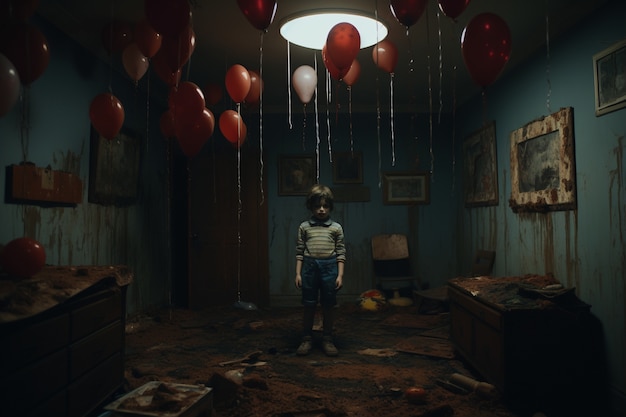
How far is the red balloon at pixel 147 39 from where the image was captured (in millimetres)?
3363

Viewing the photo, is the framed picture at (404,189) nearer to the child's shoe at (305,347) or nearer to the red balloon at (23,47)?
the child's shoe at (305,347)

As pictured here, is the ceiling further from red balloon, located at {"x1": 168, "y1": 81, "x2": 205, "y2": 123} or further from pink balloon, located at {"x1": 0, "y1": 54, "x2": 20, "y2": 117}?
pink balloon, located at {"x1": 0, "y1": 54, "x2": 20, "y2": 117}

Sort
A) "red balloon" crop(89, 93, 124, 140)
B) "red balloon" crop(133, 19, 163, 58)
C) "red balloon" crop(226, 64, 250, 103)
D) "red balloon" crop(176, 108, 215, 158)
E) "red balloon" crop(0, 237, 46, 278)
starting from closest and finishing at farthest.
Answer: "red balloon" crop(0, 237, 46, 278), "red balloon" crop(133, 19, 163, 58), "red balloon" crop(89, 93, 124, 140), "red balloon" crop(176, 108, 215, 158), "red balloon" crop(226, 64, 250, 103)

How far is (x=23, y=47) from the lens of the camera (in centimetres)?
262

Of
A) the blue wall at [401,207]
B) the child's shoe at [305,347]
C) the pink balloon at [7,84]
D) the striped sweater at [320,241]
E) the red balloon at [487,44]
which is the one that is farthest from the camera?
the striped sweater at [320,241]

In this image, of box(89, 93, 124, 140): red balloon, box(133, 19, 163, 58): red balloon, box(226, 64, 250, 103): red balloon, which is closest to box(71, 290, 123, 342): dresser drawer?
box(89, 93, 124, 140): red balloon

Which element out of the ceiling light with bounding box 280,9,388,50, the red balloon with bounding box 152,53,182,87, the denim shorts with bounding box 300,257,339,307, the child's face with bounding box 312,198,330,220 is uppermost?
the ceiling light with bounding box 280,9,388,50

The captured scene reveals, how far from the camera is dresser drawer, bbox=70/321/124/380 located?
2496 millimetres

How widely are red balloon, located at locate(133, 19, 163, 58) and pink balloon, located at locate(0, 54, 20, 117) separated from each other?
1.34 metres

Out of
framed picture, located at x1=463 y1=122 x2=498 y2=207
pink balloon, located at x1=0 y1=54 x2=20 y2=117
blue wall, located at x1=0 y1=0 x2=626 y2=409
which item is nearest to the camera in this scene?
pink balloon, located at x1=0 y1=54 x2=20 y2=117

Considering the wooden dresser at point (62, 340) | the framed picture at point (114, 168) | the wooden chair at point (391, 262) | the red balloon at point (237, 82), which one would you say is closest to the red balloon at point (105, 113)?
the framed picture at point (114, 168)

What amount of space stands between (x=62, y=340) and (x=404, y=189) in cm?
549

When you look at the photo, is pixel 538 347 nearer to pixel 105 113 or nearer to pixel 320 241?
pixel 320 241

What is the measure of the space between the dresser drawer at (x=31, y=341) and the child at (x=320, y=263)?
2.26 meters
